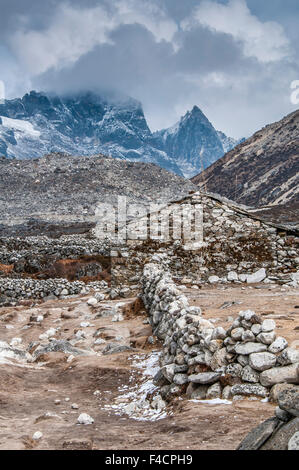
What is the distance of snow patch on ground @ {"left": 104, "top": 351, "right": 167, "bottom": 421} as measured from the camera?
5039 millimetres

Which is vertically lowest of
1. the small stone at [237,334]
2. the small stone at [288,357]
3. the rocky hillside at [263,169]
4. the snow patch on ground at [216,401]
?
the snow patch on ground at [216,401]

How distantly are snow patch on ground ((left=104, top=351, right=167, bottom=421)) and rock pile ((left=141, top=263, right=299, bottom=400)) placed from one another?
0.78 ft

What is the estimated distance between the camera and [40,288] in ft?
62.9

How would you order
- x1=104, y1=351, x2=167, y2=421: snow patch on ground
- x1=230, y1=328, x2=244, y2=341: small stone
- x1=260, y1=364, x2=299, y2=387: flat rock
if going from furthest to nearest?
x1=104, y1=351, x2=167, y2=421: snow patch on ground → x1=230, y1=328, x2=244, y2=341: small stone → x1=260, y1=364, x2=299, y2=387: flat rock

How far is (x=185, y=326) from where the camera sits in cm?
611

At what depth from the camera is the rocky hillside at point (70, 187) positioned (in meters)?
63.8

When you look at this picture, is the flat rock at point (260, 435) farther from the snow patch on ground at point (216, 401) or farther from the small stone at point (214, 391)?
the small stone at point (214, 391)

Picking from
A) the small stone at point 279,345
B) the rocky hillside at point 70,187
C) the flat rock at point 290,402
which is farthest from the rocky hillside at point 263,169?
the flat rock at point 290,402

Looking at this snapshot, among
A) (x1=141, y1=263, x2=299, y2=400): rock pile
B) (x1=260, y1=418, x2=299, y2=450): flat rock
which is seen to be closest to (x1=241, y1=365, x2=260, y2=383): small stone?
(x1=141, y1=263, x2=299, y2=400): rock pile

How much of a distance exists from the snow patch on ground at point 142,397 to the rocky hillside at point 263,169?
9048 centimetres

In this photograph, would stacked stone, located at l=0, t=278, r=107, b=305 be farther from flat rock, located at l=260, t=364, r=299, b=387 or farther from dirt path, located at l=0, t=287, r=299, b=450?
flat rock, located at l=260, t=364, r=299, b=387

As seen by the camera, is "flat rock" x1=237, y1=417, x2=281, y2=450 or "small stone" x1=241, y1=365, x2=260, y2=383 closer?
"flat rock" x1=237, y1=417, x2=281, y2=450

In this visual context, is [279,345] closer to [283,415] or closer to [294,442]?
[283,415]
